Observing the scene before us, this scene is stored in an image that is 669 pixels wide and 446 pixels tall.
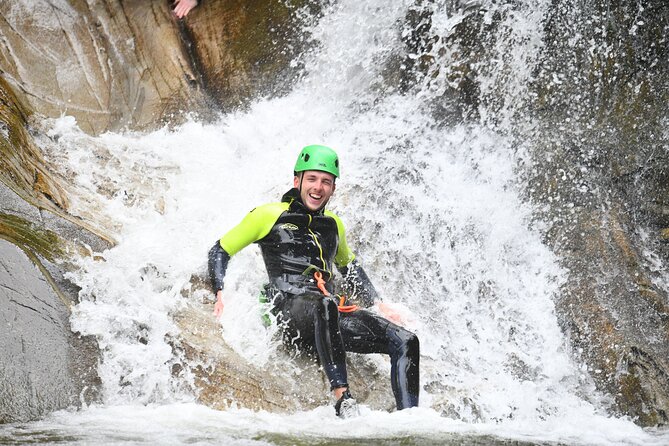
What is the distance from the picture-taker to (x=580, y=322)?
612 cm

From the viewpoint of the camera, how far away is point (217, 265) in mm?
4828

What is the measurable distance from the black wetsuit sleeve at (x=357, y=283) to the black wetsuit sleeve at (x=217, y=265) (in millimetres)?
1076

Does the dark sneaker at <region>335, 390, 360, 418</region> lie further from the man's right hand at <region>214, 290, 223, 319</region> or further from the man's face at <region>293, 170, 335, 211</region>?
the man's face at <region>293, 170, 335, 211</region>

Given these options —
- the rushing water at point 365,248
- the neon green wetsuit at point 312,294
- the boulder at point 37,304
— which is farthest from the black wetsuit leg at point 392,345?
the boulder at point 37,304

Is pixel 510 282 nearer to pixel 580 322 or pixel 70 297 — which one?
pixel 580 322

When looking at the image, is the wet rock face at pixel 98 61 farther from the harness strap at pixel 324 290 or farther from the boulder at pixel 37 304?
the harness strap at pixel 324 290

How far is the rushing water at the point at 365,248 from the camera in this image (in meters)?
3.89

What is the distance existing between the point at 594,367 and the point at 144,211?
436 cm

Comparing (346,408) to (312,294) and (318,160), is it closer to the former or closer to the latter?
(312,294)

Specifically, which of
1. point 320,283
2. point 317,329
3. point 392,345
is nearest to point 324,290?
point 320,283

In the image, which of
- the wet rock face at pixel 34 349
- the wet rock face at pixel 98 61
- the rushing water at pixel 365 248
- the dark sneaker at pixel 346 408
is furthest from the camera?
the wet rock face at pixel 98 61

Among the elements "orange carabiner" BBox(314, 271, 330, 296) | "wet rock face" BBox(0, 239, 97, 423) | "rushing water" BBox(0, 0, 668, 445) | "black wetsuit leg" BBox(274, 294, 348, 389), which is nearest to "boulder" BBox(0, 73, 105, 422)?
"wet rock face" BBox(0, 239, 97, 423)

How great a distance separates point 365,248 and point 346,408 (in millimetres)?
2548

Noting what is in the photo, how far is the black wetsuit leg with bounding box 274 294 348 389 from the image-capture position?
429 centimetres
